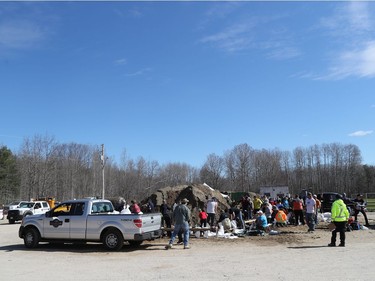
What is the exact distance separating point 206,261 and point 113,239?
4.12m

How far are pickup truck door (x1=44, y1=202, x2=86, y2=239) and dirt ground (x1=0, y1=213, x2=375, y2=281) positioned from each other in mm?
572

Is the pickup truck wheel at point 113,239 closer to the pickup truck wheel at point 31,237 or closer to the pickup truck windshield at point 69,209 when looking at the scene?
the pickup truck windshield at point 69,209

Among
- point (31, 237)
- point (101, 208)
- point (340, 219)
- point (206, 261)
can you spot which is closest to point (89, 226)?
point (101, 208)

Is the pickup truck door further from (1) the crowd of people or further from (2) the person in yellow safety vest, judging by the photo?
(2) the person in yellow safety vest

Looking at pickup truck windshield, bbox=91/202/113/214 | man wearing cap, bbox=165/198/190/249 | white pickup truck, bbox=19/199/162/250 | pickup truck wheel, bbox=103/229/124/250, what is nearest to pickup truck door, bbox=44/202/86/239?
white pickup truck, bbox=19/199/162/250

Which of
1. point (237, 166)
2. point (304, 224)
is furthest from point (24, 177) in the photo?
point (304, 224)

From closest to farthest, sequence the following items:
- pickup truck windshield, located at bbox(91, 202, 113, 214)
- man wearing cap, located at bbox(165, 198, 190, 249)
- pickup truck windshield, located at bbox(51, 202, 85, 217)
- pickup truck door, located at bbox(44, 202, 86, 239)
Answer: man wearing cap, located at bbox(165, 198, 190, 249) < pickup truck door, located at bbox(44, 202, 86, 239) < pickup truck windshield, located at bbox(51, 202, 85, 217) < pickup truck windshield, located at bbox(91, 202, 113, 214)

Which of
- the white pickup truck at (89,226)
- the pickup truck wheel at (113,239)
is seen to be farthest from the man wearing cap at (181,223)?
the pickup truck wheel at (113,239)

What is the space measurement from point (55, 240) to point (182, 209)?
487 cm

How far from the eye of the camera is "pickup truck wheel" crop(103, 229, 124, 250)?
1398 centimetres

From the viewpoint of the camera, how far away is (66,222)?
579 inches

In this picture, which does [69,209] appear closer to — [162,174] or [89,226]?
[89,226]

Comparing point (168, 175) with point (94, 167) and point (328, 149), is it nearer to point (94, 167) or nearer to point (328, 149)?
point (94, 167)

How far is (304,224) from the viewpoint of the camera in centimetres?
2256
